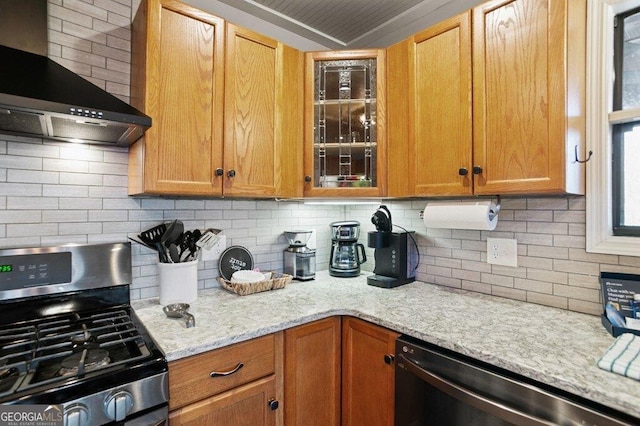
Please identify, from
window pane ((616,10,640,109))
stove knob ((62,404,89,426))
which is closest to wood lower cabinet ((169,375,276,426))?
stove knob ((62,404,89,426))

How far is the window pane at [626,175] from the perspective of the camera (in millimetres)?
1377

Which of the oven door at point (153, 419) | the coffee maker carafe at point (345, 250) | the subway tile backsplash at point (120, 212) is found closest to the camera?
the oven door at point (153, 419)

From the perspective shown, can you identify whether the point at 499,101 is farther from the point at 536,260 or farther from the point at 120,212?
the point at 120,212

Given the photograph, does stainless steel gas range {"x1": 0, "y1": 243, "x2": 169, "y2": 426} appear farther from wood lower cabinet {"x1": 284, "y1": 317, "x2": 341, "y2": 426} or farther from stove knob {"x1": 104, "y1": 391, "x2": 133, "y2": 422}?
wood lower cabinet {"x1": 284, "y1": 317, "x2": 341, "y2": 426}

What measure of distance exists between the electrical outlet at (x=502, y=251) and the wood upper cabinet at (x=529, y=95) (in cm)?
38

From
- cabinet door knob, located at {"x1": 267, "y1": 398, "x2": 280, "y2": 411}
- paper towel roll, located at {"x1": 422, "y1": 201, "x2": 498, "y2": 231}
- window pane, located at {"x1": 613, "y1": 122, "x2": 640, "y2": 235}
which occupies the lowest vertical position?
cabinet door knob, located at {"x1": 267, "y1": 398, "x2": 280, "y2": 411}

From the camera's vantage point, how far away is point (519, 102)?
1383 millimetres

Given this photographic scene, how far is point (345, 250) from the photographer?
224cm

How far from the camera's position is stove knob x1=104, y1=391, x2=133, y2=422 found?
951 millimetres

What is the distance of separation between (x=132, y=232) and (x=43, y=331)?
1.75ft

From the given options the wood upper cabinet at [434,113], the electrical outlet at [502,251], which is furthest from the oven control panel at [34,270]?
the electrical outlet at [502,251]

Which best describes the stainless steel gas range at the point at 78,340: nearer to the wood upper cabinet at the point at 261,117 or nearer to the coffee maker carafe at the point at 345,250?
the wood upper cabinet at the point at 261,117

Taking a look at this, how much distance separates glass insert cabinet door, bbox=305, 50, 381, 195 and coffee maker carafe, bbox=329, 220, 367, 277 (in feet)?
1.25

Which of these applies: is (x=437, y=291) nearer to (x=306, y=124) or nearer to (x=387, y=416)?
(x=387, y=416)
